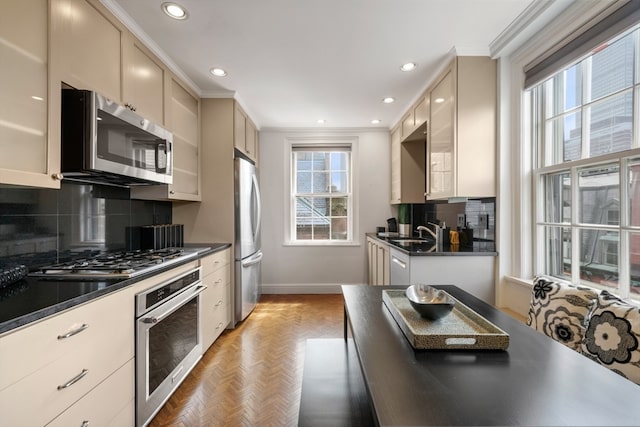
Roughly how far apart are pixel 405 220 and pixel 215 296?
2.72 metres

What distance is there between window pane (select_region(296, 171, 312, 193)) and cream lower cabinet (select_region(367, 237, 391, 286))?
1.25 meters

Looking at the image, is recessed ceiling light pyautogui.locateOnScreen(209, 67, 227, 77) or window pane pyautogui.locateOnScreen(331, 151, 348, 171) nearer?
recessed ceiling light pyautogui.locateOnScreen(209, 67, 227, 77)

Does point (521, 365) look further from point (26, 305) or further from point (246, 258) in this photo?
point (246, 258)

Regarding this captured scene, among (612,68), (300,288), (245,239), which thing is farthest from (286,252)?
(612,68)

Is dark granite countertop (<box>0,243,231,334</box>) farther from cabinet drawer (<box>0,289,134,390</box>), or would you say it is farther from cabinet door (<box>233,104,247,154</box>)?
cabinet door (<box>233,104,247,154</box>)

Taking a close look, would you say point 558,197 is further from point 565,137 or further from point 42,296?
point 42,296

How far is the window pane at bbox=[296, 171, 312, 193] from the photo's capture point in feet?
14.5

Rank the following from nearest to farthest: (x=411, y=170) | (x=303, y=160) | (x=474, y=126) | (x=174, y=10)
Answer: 1. (x=174, y=10)
2. (x=474, y=126)
3. (x=411, y=170)
4. (x=303, y=160)

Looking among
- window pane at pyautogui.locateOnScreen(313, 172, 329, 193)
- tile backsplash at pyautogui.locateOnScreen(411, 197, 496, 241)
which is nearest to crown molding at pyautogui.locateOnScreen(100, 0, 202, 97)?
window pane at pyautogui.locateOnScreen(313, 172, 329, 193)

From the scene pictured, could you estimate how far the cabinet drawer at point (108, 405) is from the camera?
1099 millimetres

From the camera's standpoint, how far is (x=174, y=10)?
5.73 ft

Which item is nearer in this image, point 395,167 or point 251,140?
point 251,140

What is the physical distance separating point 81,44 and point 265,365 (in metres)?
2.41

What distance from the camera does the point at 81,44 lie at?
58.3 inches
